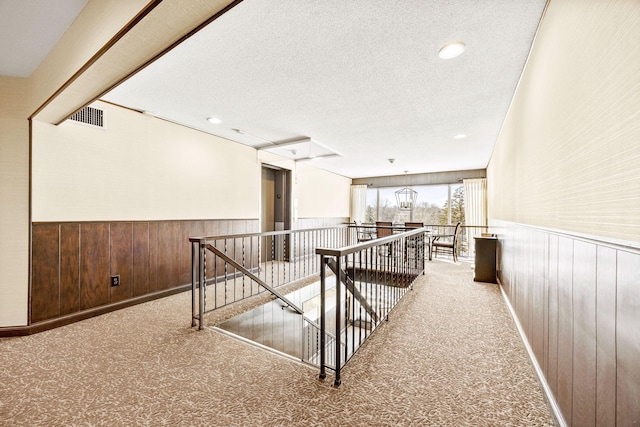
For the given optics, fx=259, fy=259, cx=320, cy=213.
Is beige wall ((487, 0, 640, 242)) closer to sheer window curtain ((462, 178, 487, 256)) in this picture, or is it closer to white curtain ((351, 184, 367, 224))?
sheer window curtain ((462, 178, 487, 256))

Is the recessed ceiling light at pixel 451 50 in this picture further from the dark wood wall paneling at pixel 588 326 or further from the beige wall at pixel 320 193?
the beige wall at pixel 320 193

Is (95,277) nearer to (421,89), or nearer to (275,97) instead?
(275,97)

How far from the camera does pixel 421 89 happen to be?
9.21 feet

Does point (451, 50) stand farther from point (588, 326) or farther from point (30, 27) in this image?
point (30, 27)

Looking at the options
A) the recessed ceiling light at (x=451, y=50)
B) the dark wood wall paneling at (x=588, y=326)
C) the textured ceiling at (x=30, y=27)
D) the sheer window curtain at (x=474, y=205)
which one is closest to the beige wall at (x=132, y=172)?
the textured ceiling at (x=30, y=27)

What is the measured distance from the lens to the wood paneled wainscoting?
2709mm

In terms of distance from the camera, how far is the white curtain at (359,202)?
9297mm

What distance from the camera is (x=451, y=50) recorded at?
2.13m

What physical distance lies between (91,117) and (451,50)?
12.8 ft

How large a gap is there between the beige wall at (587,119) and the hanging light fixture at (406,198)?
6.62 meters

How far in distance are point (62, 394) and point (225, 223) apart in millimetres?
3183

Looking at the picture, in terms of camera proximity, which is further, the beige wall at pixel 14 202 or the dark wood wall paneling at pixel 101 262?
the dark wood wall paneling at pixel 101 262

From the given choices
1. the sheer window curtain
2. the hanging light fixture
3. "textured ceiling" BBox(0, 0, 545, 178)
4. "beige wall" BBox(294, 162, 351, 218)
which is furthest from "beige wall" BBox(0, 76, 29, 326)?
the sheer window curtain

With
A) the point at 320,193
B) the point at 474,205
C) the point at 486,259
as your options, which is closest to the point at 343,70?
the point at 486,259
